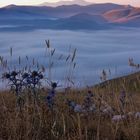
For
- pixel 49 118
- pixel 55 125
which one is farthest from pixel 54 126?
pixel 49 118

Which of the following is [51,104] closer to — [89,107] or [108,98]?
[89,107]

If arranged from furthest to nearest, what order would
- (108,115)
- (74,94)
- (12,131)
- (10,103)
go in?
(74,94), (10,103), (108,115), (12,131)

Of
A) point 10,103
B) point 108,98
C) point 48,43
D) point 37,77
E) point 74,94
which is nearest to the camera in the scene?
point 37,77

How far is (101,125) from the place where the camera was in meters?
5.41

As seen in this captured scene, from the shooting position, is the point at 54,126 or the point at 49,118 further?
the point at 49,118

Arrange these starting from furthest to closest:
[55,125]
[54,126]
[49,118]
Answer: [49,118] → [55,125] → [54,126]

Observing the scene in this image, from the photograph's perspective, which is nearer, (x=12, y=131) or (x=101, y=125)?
(x=12, y=131)

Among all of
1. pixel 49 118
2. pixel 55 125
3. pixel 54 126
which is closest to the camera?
pixel 54 126

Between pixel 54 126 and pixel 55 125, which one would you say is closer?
pixel 54 126

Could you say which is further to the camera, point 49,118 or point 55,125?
point 49,118

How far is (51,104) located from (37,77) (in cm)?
34

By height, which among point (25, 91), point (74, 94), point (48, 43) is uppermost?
point (48, 43)

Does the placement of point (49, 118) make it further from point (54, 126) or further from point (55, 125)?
point (54, 126)

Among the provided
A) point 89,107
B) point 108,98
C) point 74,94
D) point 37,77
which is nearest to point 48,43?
point 37,77
